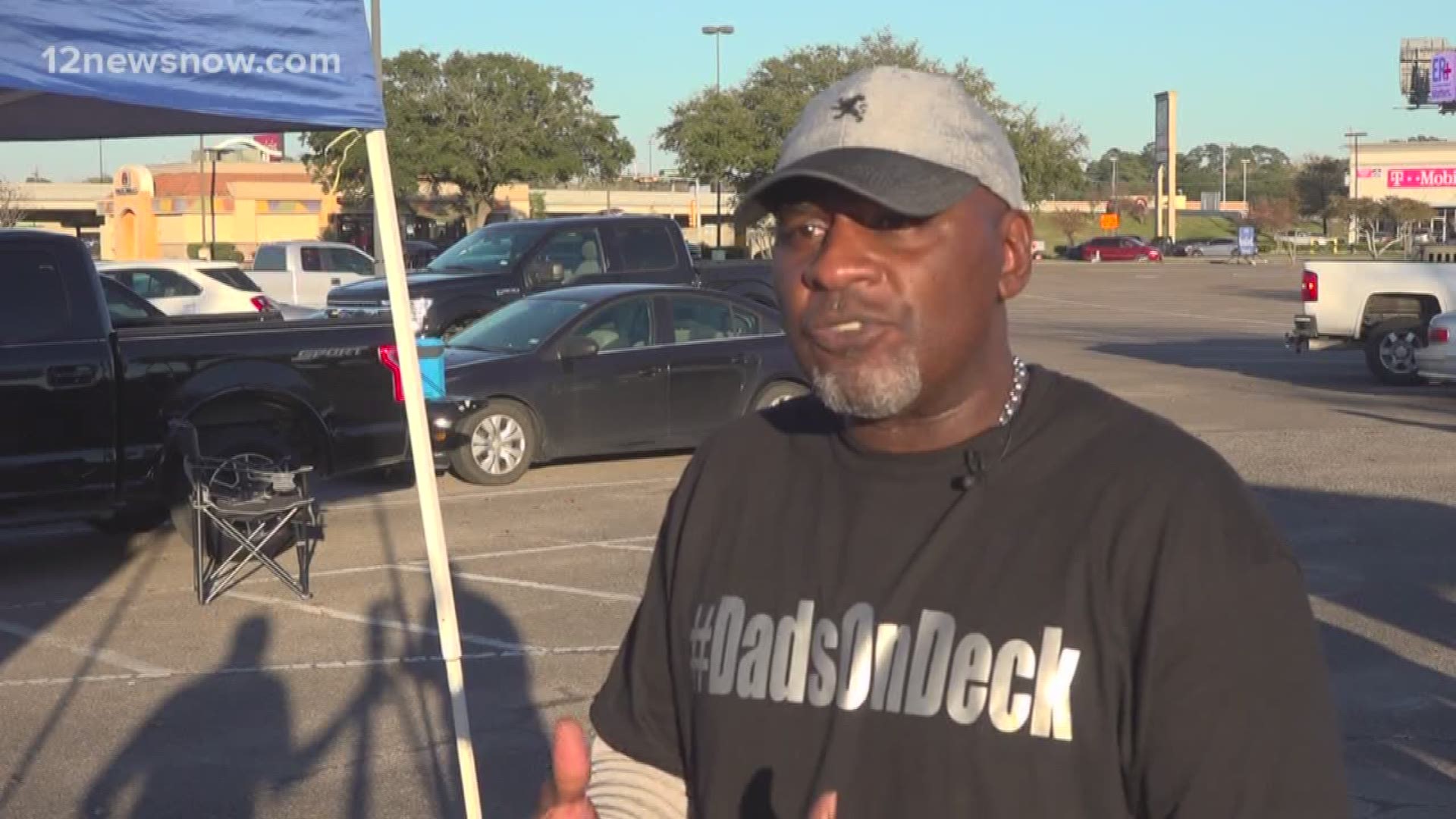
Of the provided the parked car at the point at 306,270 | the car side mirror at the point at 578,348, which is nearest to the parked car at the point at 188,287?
the parked car at the point at 306,270

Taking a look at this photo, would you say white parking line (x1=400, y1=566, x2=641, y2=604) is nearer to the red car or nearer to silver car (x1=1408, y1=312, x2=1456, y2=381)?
silver car (x1=1408, y1=312, x2=1456, y2=381)

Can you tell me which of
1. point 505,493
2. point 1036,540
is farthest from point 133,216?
point 1036,540

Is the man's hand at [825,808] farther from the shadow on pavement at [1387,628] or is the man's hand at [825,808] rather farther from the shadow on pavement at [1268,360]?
the shadow on pavement at [1268,360]

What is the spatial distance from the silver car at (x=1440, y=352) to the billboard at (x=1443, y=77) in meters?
54.6

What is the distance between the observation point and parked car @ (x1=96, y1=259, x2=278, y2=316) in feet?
77.6

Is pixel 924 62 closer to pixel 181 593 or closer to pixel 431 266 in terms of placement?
pixel 431 266

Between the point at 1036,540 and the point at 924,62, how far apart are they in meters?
58.5

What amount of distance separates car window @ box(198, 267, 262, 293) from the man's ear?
23231 millimetres

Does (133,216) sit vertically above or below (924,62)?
below

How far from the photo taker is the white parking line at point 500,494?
42.7 feet

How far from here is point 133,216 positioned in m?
52.0

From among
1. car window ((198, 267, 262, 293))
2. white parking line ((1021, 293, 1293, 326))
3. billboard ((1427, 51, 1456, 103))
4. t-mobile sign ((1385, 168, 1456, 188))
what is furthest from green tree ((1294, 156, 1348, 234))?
car window ((198, 267, 262, 293))

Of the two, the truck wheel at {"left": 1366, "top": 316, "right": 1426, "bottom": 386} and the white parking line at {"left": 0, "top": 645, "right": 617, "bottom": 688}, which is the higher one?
the truck wheel at {"left": 1366, "top": 316, "right": 1426, "bottom": 386}

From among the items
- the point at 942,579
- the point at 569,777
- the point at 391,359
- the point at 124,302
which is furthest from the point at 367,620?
the point at 124,302
